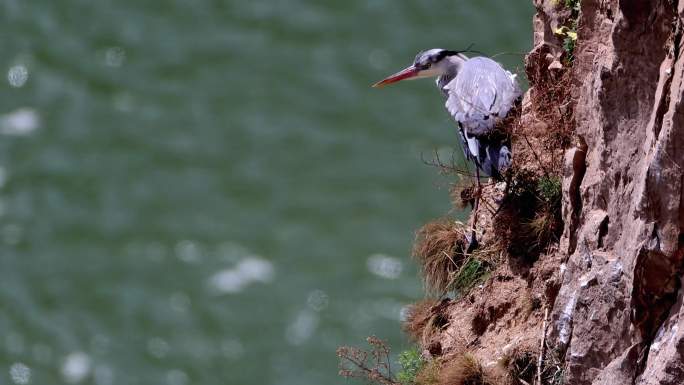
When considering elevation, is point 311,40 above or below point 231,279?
above

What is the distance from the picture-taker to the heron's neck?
767cm

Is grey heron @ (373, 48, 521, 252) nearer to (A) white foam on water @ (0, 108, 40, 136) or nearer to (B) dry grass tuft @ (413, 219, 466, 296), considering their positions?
(B) dry grass tuft @ (413, 219, 466, 296)

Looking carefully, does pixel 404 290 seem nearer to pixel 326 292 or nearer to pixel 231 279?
pixel 326 292

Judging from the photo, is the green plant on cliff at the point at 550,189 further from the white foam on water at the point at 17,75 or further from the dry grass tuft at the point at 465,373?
the white foam on water at the point at 17,75

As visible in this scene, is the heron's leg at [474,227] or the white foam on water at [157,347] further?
the white foam on water at [157,347]

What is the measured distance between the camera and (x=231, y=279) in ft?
49.0

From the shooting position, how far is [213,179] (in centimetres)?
1551

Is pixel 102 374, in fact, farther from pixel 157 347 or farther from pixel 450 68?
pixel 450 68

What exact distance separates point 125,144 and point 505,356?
10.7 meters

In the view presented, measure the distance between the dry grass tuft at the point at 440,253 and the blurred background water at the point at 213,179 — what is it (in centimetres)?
681

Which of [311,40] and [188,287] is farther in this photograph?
[311,40]

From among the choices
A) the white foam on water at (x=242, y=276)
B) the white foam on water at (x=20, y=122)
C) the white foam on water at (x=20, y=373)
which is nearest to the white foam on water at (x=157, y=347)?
the white foam on water at (x=242, y=276)

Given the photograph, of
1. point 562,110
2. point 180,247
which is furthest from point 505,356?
point 180,247

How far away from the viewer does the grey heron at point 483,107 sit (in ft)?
21.1
